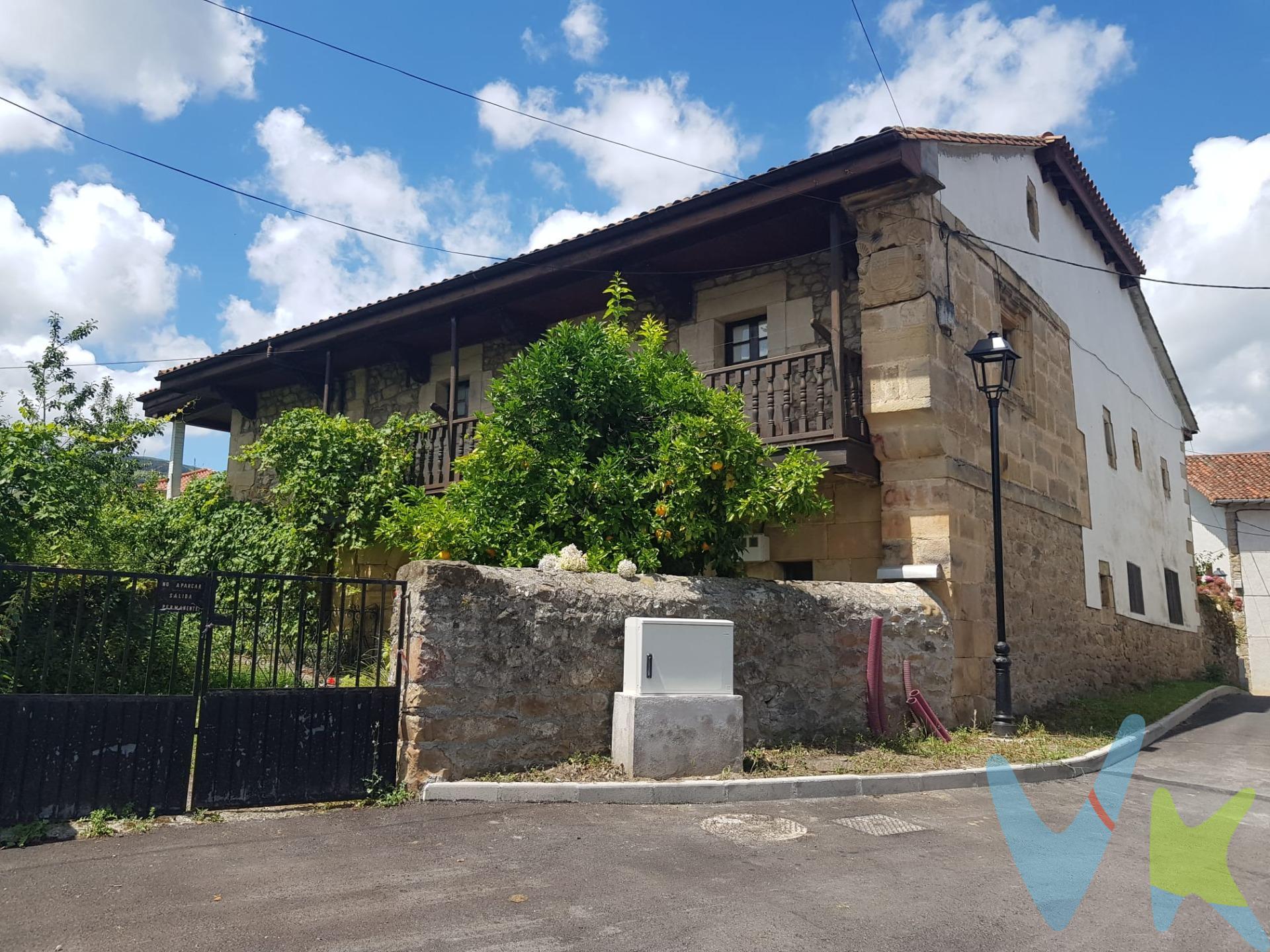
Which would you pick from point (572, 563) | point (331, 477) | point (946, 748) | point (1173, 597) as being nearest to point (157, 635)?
point (572, 563)

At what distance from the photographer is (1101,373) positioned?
14820 millimetres

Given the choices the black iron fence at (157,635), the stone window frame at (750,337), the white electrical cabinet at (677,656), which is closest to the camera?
the black iron fence at (157,635)

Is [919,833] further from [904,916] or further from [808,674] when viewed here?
[808,674]

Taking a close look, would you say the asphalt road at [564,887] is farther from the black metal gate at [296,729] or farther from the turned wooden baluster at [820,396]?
the turned wooden baluster at [820,396]

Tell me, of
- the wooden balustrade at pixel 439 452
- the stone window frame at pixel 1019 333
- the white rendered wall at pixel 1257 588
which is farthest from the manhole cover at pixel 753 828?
the white rendered wall at pixel 1257 588

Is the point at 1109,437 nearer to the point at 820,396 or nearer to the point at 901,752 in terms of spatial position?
the point at 820,396

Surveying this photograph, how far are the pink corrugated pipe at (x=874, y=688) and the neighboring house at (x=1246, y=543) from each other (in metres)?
19.1

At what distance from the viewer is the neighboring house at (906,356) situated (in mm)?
9158

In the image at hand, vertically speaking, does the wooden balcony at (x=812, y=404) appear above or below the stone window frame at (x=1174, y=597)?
above

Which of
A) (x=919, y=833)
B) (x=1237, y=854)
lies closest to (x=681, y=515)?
(x=919, y=833)

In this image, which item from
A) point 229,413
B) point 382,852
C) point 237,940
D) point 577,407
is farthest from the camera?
point 229,413

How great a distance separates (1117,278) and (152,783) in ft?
56.1

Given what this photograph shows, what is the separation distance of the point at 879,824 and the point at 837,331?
512 cm

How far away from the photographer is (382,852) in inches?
177
